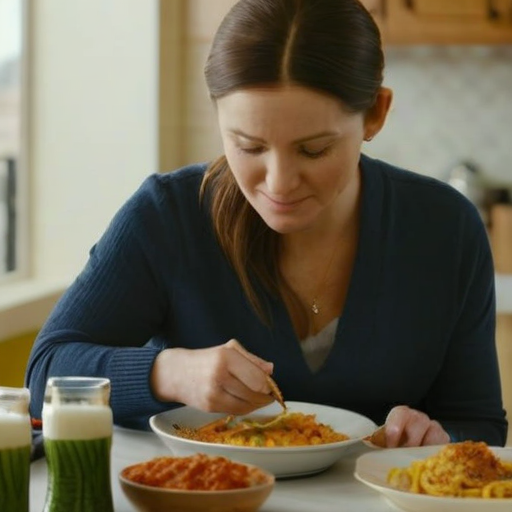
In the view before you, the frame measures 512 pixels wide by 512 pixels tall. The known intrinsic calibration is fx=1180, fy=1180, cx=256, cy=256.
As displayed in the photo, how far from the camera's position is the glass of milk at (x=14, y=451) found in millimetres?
1206

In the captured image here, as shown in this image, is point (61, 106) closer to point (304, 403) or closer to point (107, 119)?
point (107, 119)

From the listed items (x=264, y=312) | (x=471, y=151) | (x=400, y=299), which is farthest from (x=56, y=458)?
(x=471, y=151)

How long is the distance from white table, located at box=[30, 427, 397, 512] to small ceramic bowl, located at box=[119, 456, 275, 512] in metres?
0.10

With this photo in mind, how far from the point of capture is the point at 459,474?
1.33 metres

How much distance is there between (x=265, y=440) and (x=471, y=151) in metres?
3.15

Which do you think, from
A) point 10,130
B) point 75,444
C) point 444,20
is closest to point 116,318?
point 75,444

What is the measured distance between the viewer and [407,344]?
1.87 metres

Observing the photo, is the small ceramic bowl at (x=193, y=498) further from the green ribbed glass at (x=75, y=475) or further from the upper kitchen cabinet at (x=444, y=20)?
the upper kitchen cabinet at (x=444, y=20)

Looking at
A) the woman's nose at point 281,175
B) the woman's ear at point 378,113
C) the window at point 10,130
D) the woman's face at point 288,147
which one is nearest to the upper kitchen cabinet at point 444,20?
the window at point 10,130

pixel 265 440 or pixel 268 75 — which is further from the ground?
pixel 268 75

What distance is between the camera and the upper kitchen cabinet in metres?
4.04

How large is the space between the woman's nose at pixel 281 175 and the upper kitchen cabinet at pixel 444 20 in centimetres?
258

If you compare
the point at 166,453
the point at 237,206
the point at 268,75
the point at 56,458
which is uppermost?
the point at 268,75

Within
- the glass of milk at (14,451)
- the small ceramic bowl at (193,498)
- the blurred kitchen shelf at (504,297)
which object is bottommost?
the blurred kitchen shelf at (504,297)
